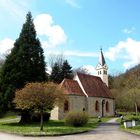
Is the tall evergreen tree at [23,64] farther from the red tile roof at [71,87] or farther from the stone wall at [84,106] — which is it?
the stone wall at [84,106]

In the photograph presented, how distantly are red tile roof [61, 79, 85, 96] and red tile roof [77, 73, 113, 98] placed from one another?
167cm

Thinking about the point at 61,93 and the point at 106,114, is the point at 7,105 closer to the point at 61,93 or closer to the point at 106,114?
the point at 61,93

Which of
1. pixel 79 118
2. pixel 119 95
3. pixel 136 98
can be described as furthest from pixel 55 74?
pixel 79 118

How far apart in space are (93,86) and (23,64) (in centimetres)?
2272

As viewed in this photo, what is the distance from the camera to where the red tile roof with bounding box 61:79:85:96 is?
179 feet

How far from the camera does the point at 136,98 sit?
6444 centimetres

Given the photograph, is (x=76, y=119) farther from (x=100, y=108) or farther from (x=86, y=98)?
(x=100, y=108)

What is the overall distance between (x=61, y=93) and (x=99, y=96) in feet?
95.4

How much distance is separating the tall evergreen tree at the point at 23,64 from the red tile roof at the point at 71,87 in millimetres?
9756

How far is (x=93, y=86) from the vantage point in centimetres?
6291

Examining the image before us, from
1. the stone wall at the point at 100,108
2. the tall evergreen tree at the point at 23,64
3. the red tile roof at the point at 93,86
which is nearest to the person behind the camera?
the tall evergreen tree at the point at 23,64

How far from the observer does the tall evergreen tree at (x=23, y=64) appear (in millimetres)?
42500

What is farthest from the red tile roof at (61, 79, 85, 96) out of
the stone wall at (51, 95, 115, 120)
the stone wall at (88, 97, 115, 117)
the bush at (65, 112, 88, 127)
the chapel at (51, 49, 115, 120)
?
the bush at (65, 112, 88, 127)

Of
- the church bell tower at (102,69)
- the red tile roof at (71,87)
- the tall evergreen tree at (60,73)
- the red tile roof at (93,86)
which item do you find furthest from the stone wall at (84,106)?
the tall evergreen tree at (60,73)
